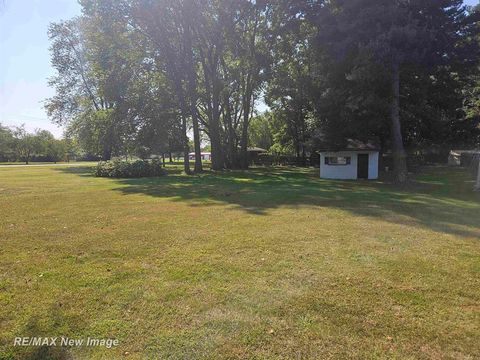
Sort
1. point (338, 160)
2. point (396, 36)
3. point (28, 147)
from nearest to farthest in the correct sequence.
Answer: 1. point (396, 36)
2. point (338, 160)
3. point (28, 147)

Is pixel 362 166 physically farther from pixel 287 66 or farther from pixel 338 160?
pixel 287 66

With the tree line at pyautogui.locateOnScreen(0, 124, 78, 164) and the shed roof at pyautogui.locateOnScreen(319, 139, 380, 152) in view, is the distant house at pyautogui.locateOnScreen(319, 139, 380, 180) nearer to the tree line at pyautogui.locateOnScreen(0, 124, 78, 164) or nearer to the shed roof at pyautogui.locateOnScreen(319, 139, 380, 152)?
the shed roof at pyautogui.locateOnScreen(319, 139, 380, 152)

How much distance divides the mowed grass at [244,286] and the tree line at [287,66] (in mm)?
11583

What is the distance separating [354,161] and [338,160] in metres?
1.10

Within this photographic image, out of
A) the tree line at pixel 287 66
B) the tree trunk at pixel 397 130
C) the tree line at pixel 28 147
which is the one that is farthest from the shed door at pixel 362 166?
the tree line at pixel 28 147

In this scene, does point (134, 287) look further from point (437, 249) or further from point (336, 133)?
point (336, 133)

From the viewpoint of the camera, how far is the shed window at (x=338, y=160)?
79.5 ft

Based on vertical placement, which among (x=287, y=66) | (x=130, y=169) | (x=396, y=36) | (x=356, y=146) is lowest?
(x=130, y=169)

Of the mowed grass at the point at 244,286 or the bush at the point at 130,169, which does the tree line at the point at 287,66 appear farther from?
the mowed grass at the point at 244,286

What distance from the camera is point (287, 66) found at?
32125 millimetres

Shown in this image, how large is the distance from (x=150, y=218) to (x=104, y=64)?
20829 millimetres

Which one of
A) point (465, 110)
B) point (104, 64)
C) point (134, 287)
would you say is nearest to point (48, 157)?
point (104, 64)

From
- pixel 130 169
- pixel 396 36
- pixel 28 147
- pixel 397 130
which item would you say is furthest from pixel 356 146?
pixel 28 147

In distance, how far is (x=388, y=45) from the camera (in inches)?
635
